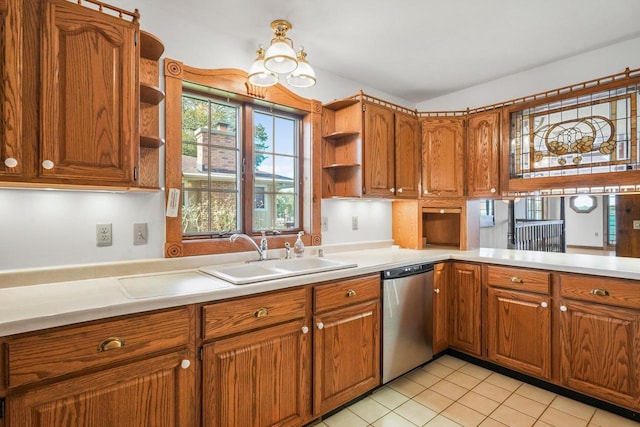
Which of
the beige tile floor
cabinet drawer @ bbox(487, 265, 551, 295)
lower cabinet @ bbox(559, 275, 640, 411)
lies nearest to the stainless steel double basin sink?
the beige tile floor

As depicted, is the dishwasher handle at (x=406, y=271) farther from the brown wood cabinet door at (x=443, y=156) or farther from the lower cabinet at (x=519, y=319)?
the brown wood cabinet door at (x=443, y=156)

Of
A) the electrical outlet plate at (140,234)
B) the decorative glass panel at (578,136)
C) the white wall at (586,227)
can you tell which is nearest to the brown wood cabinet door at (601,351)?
the decorative glass panel at (578,136)

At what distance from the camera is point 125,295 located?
1383 millimetres

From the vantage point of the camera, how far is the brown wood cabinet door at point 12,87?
1271 mm

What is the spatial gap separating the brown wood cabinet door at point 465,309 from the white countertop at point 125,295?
0.78 feet

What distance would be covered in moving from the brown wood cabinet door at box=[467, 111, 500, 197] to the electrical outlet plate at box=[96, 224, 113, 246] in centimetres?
284

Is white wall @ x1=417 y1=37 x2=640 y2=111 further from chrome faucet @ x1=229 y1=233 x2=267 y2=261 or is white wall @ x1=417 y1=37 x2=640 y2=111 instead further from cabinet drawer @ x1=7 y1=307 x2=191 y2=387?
cabinet drawer @ x1=7 y1=307 x2=191 y2=387

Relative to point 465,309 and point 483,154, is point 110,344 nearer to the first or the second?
point 465,309

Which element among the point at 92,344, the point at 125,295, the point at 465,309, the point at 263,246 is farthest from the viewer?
the point at 465,309

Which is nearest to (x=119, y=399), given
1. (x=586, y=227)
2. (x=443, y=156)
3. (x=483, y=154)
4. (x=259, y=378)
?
(x=259, y=378)

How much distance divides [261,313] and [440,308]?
1.72 metres

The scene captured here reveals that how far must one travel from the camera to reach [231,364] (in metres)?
1.55

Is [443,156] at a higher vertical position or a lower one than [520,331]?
higher

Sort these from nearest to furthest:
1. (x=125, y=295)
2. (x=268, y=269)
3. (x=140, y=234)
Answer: (x=125, y=295)
(x=140, y=234)
(x=268, y=269)
